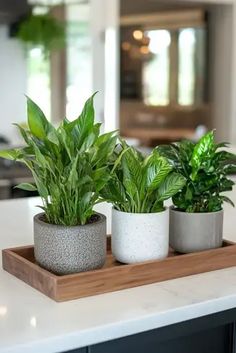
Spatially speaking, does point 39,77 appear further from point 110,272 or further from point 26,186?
point 110,272

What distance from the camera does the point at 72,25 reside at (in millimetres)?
3988

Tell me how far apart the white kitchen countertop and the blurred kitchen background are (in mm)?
2447

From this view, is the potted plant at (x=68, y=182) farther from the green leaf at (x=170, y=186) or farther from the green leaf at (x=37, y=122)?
the green leaf at (x=170, y=186)

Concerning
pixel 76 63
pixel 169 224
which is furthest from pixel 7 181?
pixel 169 224

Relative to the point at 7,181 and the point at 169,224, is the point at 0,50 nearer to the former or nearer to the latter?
the point at 7,181

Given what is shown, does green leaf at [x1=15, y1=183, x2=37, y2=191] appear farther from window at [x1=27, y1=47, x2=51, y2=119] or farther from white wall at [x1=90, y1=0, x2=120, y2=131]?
white wall at [x1=90, y1=0, x2=120, y2=131]

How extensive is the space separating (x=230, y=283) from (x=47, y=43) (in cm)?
298

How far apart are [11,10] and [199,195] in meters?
2.80

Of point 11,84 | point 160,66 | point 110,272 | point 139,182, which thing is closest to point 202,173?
point 139,182

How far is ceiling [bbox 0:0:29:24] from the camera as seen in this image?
3.66 m

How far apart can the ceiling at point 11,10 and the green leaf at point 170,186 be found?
280 centimetres

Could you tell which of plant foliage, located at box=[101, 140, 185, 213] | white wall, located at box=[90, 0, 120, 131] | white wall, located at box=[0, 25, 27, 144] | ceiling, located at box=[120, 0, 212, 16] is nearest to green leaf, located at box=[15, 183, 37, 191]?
plant foliage, located at box=[101, 140, 185, 213]

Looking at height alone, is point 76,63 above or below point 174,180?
above

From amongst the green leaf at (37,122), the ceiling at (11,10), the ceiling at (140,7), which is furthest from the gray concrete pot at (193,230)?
the ceiling at (140,7)
